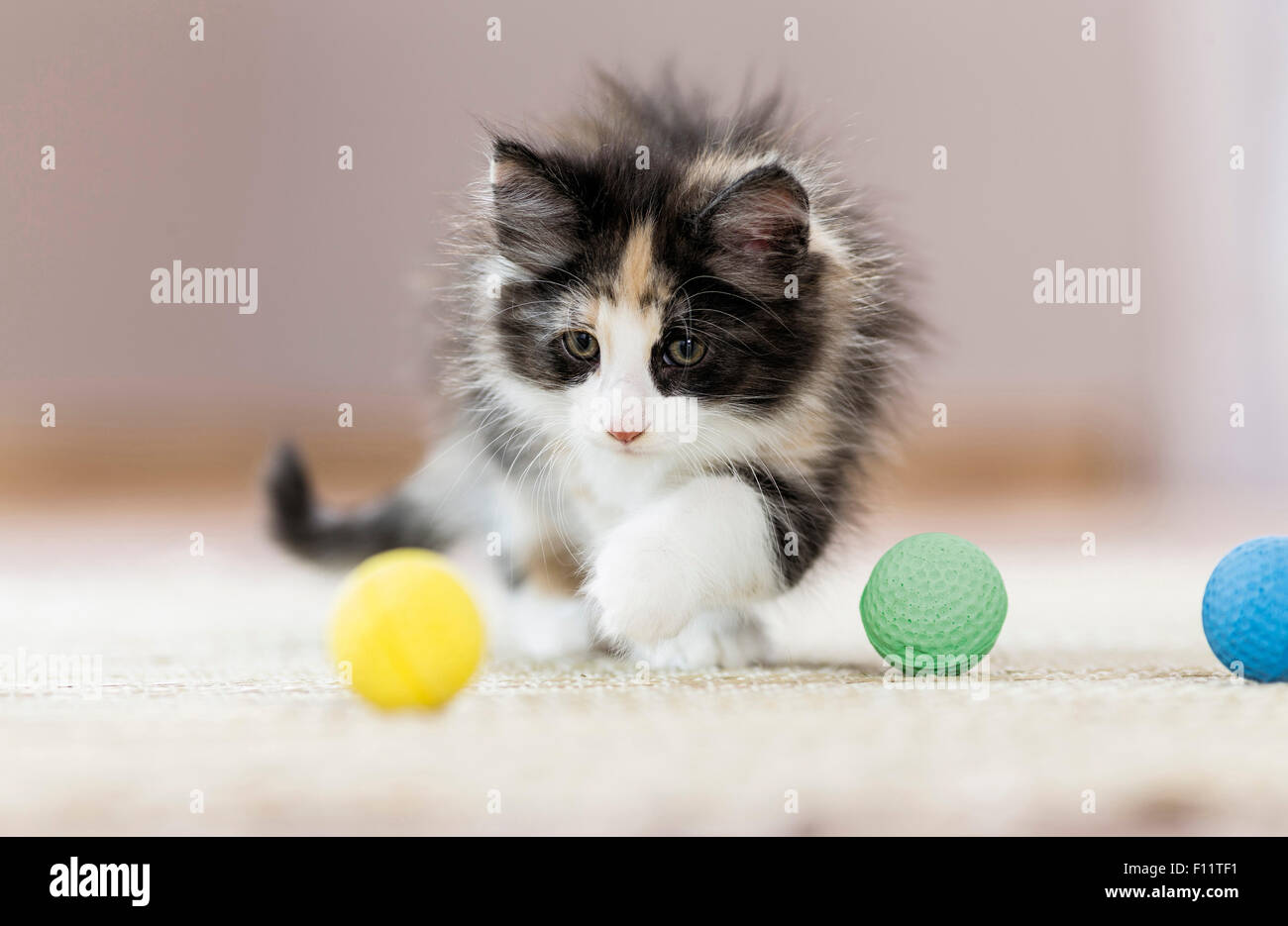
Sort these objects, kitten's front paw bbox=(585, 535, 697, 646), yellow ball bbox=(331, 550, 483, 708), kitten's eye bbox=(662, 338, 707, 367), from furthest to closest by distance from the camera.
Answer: kitten's eye bbox=(662, 338, 707, 367), kitten's front paw bbox=(585, 535, 697, 646), yellow ball bbox=(331, 550, 483, 708)

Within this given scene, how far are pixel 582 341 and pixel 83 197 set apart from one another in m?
3.95

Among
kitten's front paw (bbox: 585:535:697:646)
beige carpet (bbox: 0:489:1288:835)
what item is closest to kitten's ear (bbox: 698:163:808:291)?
kitten's front paw (bbox: 585:535:697:646)

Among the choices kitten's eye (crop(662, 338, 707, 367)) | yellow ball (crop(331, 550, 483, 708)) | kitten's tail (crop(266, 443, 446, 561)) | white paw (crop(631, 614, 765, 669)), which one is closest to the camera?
yellow ball (crop(331, 550, 483, 708))

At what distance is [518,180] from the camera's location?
165cm

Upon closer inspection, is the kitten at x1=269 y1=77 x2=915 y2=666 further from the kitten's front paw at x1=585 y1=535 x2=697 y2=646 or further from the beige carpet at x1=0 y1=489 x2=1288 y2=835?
the beige carpet at x1=0 y1=489 x2=1288 y2=835

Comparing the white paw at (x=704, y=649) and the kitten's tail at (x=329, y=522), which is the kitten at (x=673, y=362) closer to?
the white paw at (x=704, y=649)

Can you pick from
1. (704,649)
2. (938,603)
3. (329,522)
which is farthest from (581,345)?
(329,522)

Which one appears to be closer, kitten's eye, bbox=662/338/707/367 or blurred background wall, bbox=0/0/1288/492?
kitten's eye, bbox=662/338/707/367

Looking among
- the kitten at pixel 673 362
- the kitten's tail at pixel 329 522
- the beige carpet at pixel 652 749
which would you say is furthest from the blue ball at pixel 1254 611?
the kitten's tail at pixel 329 522

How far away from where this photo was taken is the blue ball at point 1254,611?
4.85 feet

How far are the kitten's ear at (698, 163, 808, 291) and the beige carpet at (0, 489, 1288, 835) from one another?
1.67 feet

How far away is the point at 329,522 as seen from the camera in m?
2.32

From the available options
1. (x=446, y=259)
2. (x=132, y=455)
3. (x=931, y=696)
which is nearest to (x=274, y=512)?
(x=446, y=259)

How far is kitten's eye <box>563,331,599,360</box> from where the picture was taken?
1626 mm
